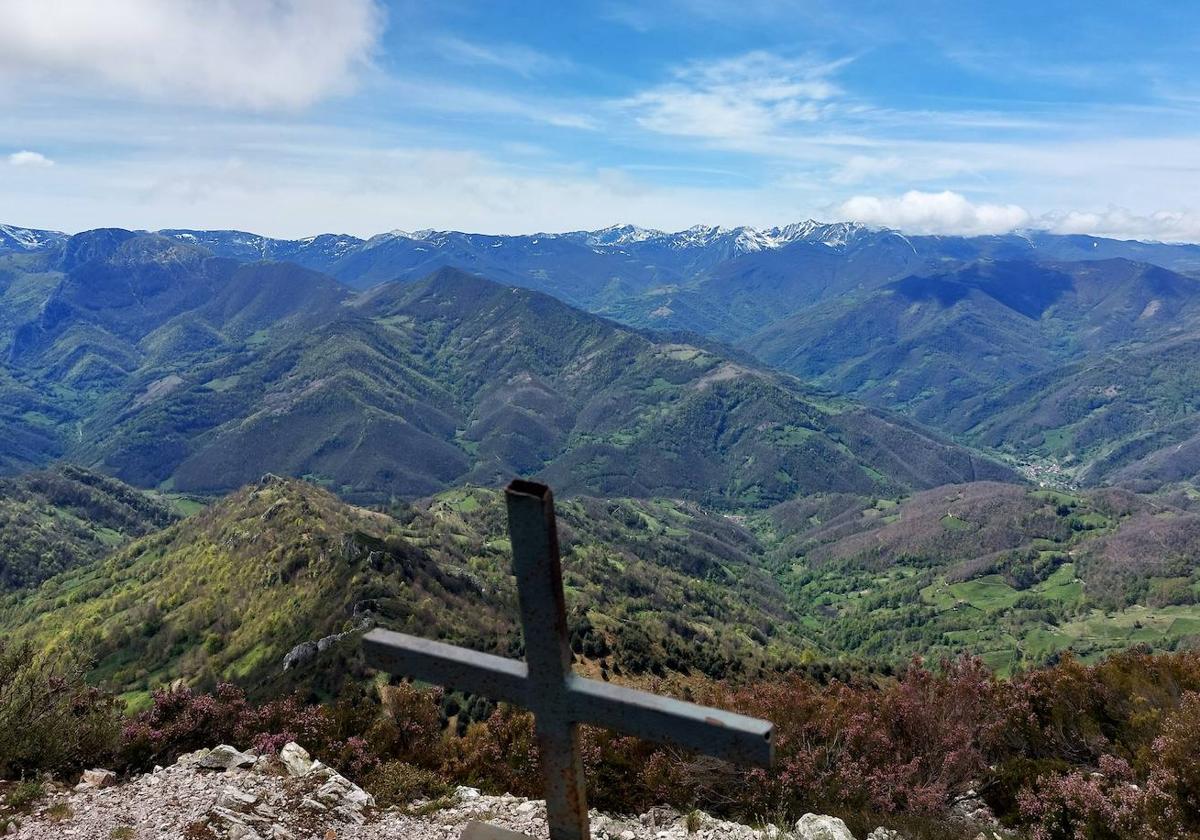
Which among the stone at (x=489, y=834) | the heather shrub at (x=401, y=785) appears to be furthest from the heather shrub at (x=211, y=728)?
the stone at (x=489, y=834)

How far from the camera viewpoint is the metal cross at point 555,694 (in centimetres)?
443

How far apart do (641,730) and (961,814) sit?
14133 millimetres

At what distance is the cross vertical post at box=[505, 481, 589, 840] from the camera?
4.41m

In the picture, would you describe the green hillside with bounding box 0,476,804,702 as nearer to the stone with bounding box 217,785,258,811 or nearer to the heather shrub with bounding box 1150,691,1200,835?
the stone with bounding box 217,785,258,811

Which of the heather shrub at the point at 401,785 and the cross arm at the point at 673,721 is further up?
the cross arm at the point at 673,721

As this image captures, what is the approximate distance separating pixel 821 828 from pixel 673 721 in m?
9.05

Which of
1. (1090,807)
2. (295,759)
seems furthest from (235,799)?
(1090,807)

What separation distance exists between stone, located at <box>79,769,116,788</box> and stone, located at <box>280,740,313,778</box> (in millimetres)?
2926

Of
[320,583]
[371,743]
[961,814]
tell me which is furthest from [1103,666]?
[320,583]

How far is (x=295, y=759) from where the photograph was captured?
13.7 m

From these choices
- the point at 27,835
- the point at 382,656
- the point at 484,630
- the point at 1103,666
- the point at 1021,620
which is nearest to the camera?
the point at 382,656

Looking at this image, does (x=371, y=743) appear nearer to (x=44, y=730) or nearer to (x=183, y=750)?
(x=183, y=750)

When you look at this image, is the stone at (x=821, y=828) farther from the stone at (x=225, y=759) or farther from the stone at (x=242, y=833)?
the stone at (x=225, y=759)

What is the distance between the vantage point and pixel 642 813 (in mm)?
13719
